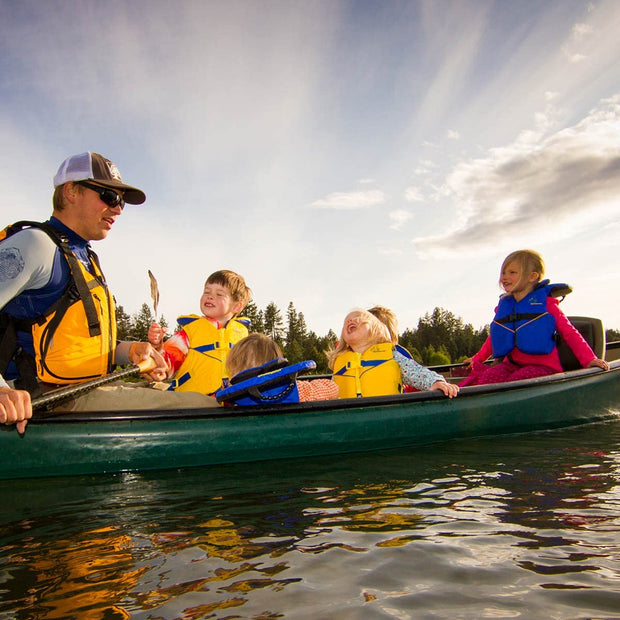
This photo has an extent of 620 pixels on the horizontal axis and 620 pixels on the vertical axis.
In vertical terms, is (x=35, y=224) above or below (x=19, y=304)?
above

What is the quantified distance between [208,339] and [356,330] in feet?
5.13

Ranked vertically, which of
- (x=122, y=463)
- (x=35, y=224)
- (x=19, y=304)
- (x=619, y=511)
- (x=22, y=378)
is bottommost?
(x=619, y=511)

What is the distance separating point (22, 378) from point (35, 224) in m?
1.17

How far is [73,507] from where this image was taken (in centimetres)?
342

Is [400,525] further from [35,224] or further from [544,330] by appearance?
[544,330]

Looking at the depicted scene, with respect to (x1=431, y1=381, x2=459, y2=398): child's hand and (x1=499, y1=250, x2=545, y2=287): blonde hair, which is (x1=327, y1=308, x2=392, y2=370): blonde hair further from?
(x1=499, y1=250, x2=545, y2=287): blonde hair

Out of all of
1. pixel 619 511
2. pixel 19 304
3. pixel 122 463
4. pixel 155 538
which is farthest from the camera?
pixel 122 463

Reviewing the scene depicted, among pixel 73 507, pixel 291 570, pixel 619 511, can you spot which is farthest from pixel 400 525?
pixel 73 507

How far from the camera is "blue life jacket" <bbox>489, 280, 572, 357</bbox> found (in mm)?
6742

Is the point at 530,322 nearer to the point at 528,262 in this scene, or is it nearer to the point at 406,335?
the point at 528,262

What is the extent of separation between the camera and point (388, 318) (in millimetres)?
6094

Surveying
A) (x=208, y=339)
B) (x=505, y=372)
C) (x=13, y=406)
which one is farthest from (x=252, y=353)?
(x=505, y=372)

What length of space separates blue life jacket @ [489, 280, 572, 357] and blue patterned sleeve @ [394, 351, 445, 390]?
1939 mm

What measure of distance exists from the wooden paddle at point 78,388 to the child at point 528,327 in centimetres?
469
